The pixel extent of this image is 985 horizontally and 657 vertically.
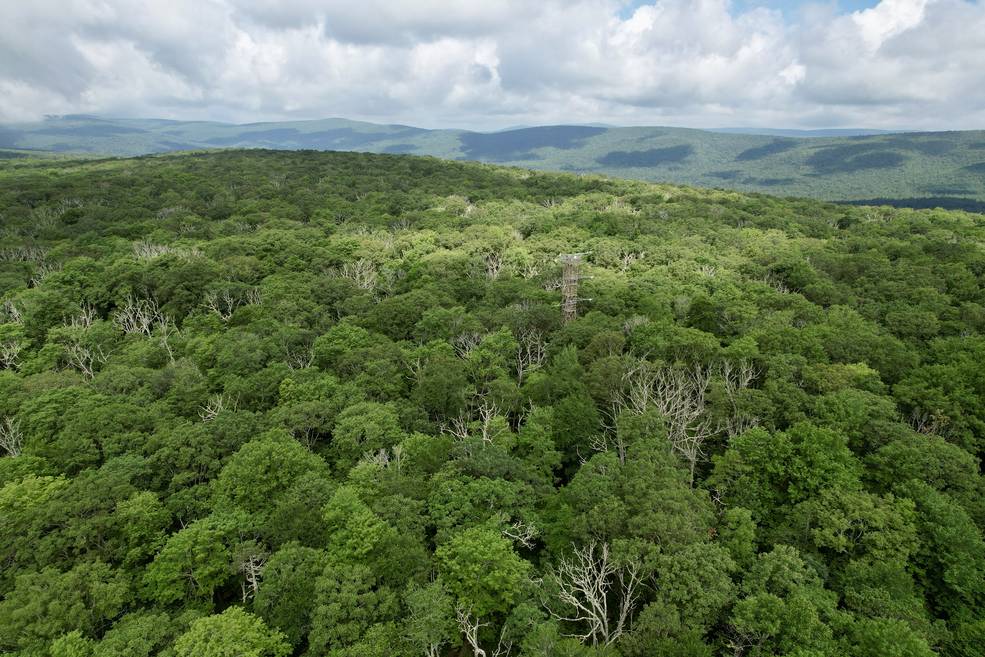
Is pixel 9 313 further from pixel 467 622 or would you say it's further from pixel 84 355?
pixel 467 622

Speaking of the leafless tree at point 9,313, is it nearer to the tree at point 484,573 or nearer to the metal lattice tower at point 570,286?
the metal lattice tower at point 570,286

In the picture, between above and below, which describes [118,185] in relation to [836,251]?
above

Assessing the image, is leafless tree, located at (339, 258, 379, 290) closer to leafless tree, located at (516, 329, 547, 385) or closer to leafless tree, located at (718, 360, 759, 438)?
leafless tree, located at (516, 329, 547, 385)

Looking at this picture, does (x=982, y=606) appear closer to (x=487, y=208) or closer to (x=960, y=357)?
(x=960, y=357)

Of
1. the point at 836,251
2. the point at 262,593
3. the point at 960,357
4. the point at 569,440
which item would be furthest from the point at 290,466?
the point at 836,251

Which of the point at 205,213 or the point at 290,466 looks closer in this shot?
the point at 290,466

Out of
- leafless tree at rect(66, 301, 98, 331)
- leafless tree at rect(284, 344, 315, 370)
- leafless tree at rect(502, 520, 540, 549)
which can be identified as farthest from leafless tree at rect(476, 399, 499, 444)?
leafless tree at rect(66, 301, 98, 331)
